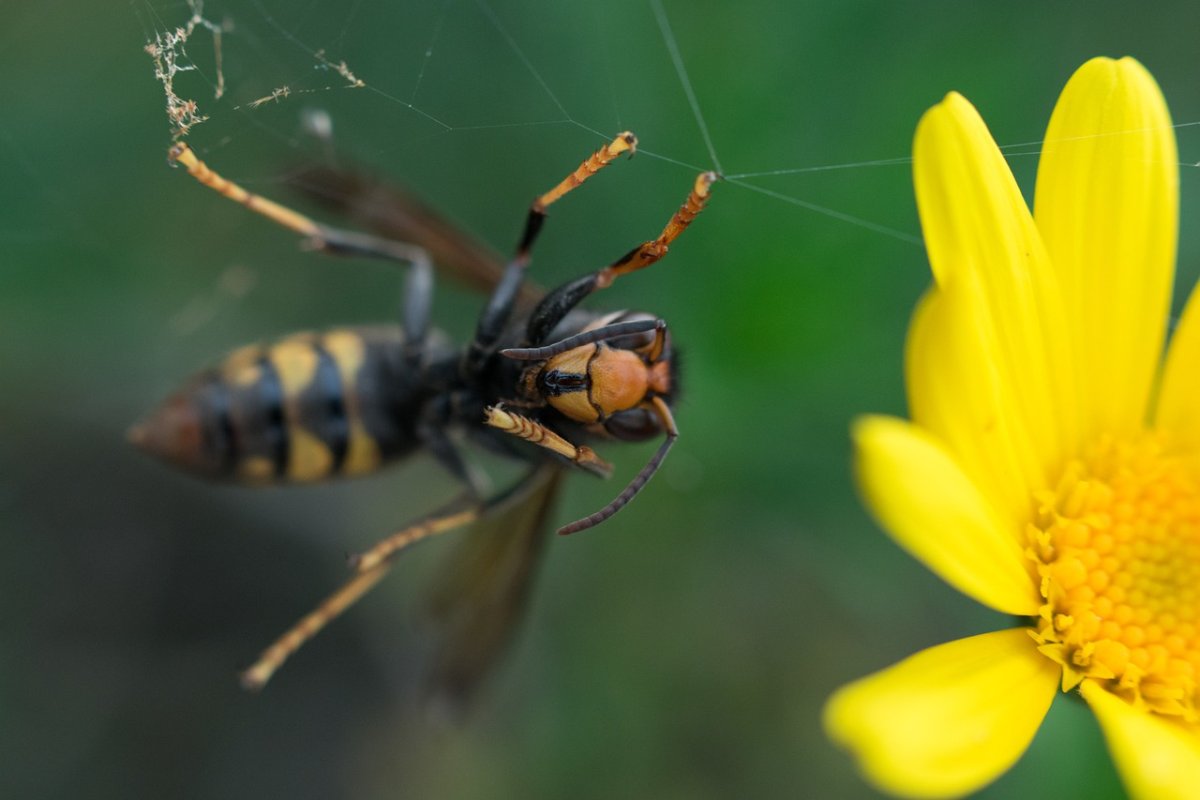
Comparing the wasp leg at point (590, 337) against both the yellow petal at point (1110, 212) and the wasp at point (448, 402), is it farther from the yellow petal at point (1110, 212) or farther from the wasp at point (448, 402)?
the yellow petal at point (1110, 212)

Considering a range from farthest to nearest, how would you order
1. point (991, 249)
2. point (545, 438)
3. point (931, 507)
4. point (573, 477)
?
point (573, 477) < point (545, 438) < point (991, 249) < point (931, 507)

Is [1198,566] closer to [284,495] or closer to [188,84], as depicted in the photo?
[188,84]

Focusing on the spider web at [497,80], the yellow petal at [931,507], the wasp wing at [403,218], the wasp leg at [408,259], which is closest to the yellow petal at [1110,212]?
the yellow petal at [931,507]

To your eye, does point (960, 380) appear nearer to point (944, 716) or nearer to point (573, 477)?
point (944, 716)

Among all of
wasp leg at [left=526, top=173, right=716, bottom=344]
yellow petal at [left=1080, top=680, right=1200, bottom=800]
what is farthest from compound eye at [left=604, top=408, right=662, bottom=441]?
yellow petal at [left=1080, top=680, right=1200, bottom=800]

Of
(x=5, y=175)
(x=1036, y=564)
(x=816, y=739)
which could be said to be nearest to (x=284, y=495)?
(x=5, y=175)

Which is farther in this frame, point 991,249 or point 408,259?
point 408,259

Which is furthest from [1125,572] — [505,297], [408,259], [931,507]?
[408,259]
